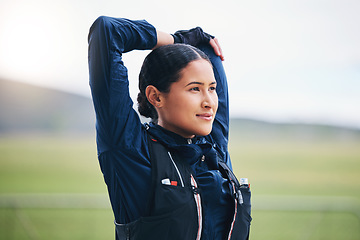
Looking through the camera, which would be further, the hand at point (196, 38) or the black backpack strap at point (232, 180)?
the hand at point (196, 38)

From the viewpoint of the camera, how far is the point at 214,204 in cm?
82

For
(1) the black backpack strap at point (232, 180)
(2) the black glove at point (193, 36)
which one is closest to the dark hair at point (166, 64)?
(2) the black glove at point (193, 36)

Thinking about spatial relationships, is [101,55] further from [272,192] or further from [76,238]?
[272,192]

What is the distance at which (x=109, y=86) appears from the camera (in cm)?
74

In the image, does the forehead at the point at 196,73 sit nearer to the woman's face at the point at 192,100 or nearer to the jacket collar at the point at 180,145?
the woman's face at the point at 192,100

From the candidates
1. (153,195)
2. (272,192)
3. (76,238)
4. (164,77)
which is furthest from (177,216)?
(272,192)

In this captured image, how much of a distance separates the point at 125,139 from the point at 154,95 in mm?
132

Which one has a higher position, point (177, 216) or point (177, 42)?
point (177, 42)

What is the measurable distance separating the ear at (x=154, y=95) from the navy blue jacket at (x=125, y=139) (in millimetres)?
52

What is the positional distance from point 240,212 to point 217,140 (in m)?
0.21

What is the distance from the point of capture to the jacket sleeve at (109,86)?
2.44 feet

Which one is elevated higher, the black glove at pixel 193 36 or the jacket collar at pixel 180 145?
the black glove at pixel 193 36

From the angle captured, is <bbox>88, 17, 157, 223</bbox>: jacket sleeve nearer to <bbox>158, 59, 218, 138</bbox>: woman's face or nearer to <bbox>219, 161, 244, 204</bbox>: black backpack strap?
<bbox>158, 59, 218, 138</bbox>: woman's face

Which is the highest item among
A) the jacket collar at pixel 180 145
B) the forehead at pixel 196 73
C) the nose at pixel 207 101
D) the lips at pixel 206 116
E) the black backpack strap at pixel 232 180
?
the forehead at pixel 196 73
